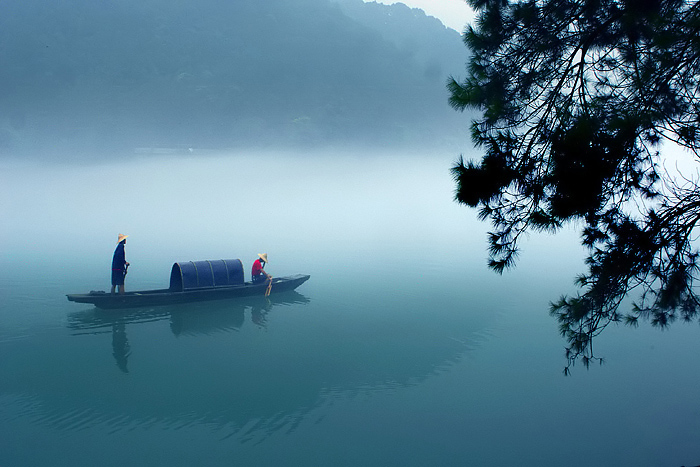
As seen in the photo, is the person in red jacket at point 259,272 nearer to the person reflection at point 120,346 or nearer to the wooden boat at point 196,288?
the wooden boat at point 196,288

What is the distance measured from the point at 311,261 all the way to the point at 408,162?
6096 inches

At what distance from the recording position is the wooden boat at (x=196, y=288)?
17.0 metres

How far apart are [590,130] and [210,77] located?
173002 millimetres

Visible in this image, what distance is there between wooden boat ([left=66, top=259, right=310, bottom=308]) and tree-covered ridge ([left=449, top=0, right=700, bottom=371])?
13.9m

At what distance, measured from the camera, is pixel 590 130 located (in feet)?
17.5

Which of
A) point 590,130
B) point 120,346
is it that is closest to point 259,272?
point 120,346

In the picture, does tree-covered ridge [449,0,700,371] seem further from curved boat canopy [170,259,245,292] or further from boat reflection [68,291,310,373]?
curved boat canopy [170,259,245,292]

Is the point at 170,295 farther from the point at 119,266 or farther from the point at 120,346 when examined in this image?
the point at 120,346

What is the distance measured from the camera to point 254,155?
168625 mm

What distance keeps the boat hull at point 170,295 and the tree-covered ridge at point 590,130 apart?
45.4 feet

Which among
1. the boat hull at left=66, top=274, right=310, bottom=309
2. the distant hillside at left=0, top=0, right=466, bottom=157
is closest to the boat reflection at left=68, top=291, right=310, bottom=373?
the boat hull at left=66, top=274, right=310, bottom=309

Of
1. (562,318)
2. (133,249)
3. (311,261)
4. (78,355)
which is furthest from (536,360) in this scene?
(133,249)

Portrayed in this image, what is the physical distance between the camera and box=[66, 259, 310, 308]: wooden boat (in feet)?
55.6

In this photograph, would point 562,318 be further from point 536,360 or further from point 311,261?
point 311,261
